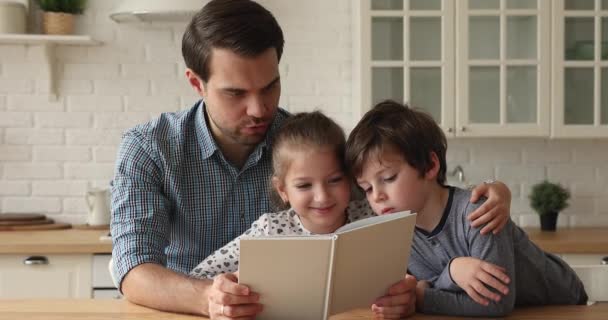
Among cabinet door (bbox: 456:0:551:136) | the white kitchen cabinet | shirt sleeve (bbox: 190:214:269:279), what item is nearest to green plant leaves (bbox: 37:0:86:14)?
the white kitchen cabinet

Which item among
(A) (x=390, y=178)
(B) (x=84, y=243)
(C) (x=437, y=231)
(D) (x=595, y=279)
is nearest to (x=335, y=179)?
(A) (x=390, y=178)

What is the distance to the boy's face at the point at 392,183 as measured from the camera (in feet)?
6.28

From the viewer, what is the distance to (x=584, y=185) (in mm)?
4309

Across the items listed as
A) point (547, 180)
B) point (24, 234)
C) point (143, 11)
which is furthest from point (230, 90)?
point (547, 180)

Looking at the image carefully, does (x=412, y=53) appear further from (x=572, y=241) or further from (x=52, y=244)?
(x=52, y=244)

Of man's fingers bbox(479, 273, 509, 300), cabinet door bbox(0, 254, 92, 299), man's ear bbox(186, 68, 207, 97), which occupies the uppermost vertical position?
man's ear bbox(186, 68, 207, 97)

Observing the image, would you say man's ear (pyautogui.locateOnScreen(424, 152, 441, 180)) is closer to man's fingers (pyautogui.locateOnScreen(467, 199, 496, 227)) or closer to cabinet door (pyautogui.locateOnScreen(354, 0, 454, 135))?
man's fingers (pyautogui.locateOnScreen(467, 199, 496, 227))

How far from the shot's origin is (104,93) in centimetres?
421

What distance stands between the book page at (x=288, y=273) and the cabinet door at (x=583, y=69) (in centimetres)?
256

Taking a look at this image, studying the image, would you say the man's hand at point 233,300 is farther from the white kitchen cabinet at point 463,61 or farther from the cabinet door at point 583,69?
the cabinet door at point 583,69

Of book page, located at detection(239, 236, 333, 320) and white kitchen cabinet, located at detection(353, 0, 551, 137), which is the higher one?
white kitchen cabinet, located at detection(353, 0, 551, 137)

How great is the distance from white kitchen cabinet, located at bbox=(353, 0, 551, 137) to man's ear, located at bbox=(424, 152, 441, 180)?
1.91 metres

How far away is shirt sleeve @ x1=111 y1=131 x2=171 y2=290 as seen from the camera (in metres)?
2.06

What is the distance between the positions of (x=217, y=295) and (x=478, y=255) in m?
0.56
